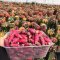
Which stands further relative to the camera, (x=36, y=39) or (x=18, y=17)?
(x=18, y=17)

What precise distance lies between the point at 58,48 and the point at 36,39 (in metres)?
0.86

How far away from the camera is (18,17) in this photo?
6527 mm

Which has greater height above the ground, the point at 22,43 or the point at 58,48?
the point at 22,43

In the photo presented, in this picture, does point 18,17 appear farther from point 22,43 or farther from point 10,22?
point 22,43

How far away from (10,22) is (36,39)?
3.62 ft

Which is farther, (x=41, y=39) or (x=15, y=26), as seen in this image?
(x=15, y=26)

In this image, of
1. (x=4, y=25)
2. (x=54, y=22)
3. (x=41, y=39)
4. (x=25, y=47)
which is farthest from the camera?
(x=54, y=22)

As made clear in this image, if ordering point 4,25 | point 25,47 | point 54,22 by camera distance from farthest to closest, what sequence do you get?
1. point 54,22
2. point 4,25
3. point 25,47

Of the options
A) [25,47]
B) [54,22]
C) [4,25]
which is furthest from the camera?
[54,22]

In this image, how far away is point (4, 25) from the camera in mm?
5859

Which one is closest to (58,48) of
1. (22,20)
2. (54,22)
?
(54,22)

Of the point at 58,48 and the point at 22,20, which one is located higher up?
the point at 22,20

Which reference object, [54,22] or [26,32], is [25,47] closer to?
[26,32]

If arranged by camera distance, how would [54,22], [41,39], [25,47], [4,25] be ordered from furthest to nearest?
[54,22]
[4,25]
[41,39]
[25,47]
